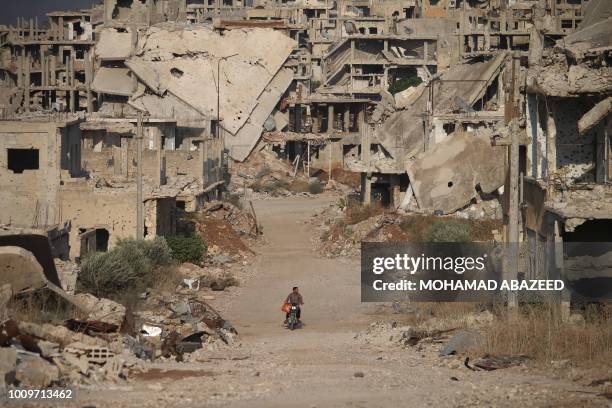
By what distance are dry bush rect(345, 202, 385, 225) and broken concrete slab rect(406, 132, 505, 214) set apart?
1.41m

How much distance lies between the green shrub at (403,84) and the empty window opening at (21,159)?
127 ft

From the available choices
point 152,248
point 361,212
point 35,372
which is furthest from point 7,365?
point 361,212

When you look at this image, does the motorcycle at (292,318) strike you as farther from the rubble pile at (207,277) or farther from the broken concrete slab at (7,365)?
the broken concrete slab at (7,365)

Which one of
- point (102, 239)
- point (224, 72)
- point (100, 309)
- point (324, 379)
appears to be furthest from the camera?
point (224, 72)

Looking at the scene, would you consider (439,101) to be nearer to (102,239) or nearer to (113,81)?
(102,239)

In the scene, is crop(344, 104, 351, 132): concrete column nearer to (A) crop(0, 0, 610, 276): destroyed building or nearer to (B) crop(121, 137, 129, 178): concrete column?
(A) crop(0, 0, 610, 276): destroyed building

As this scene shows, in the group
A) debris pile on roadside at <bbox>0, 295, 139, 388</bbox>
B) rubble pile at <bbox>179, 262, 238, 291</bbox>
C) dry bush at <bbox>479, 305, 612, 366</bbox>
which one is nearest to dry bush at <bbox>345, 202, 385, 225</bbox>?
rubble pile at <bbox>179, 262, 238, 291</bbox>

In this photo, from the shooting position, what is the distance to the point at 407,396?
57.4 feet

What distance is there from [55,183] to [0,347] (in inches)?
672

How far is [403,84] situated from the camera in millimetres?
73062

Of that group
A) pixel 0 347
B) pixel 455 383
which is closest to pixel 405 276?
pixel 455 383

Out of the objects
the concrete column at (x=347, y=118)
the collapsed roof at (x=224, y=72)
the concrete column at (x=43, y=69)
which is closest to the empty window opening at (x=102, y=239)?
the collapsed roof at (x=224, y=72)

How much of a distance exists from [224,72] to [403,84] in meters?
8.98

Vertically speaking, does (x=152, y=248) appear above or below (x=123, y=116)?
below
